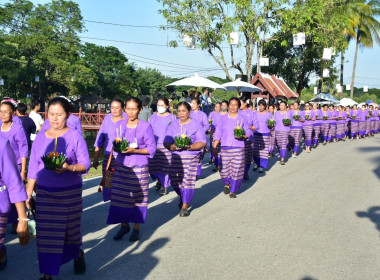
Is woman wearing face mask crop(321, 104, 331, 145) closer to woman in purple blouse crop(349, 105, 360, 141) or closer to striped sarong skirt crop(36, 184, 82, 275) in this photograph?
woman in purple blouse crop(349, 105, 360, 141)

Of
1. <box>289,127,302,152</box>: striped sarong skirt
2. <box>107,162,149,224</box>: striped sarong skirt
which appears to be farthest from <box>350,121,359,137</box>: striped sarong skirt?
<box>107,162,149,224</box>: striped sarong skirt

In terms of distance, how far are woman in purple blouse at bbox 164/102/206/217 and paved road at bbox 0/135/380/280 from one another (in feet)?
1.46

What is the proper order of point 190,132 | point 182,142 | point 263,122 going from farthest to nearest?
point 263,122
point 190,132
point 182,142

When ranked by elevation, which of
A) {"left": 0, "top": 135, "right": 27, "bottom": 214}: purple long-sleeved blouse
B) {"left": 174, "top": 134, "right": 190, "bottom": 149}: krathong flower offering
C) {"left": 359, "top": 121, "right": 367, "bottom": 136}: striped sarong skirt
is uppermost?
{"left": 0, "top": 135, "right": 27, "bottom": 214}: purple long-sleeved blouse

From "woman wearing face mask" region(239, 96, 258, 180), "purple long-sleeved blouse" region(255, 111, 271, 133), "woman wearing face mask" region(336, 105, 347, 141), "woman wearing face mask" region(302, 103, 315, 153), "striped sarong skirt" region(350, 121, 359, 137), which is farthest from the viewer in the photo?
"striped sarong skirt" region(350, 121, 359, 137)

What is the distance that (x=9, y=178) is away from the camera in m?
3.33

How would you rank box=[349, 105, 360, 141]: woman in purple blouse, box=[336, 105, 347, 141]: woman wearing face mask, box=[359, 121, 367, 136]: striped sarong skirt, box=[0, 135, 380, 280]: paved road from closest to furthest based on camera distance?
box=[0, 135, 380, 280]: paved road → box=[336, 105, 347, 141]: woman wearing face mask → box=[349, 105, 360, 141]: woman in purple blouse → box=[359, 121, 367, 136]: striped sarong skirt

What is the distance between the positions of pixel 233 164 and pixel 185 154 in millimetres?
1793

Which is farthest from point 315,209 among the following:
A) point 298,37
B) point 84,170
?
point 298,37

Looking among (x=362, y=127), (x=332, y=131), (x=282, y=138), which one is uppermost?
(x=282, y=138)

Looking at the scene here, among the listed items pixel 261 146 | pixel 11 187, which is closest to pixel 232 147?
pixel 261 146

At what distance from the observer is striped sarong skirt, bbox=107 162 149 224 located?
5.82 m

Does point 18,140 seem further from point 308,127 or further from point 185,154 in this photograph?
point 308,127

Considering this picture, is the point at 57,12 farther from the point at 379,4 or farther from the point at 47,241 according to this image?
the point at 47,241
